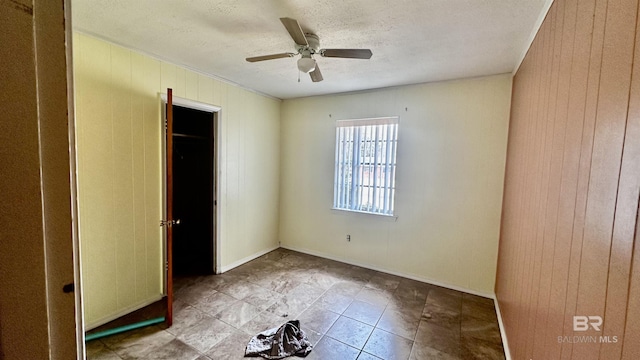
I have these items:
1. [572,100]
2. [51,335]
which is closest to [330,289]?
[572,100]

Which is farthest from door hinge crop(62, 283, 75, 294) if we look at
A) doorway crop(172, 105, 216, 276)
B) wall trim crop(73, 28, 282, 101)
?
doorway crop(172, 105, 216, 276)

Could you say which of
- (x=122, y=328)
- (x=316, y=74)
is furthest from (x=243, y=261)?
(x=316, y=74)

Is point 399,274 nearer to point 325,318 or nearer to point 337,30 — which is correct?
point 325,318

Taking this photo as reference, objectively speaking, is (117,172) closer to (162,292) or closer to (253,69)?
(162,292)

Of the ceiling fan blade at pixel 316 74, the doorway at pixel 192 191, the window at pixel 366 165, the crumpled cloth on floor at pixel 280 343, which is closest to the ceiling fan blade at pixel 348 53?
the ceiling fan blade at pixel 316 74

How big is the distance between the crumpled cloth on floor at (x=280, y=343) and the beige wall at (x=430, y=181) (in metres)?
1.72

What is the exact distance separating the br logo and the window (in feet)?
7.94

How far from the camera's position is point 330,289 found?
3012 mm

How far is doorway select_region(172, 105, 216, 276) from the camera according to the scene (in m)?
3.49

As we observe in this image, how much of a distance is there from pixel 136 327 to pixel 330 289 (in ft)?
6.24

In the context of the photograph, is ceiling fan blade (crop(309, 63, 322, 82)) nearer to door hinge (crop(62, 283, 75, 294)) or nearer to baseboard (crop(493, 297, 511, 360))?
door hinge (crop(62, 283, 75, 294))

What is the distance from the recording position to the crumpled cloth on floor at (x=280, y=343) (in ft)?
6.47

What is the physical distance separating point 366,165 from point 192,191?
8.38 feet

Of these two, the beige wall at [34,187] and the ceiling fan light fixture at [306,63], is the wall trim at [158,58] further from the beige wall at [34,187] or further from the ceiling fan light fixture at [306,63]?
the beige wall at [34,187]
